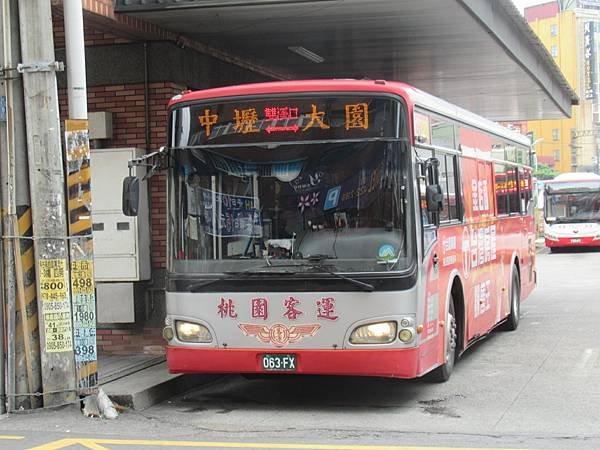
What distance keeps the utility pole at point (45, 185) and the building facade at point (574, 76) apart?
306ft

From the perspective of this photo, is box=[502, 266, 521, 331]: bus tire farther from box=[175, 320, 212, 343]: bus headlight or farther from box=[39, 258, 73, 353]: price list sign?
box=[39, 258, 73, 353]: price list sign

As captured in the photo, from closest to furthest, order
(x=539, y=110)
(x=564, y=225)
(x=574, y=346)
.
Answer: (x=574, y=346)
(x=539, y=110)
(x=564, y=225)

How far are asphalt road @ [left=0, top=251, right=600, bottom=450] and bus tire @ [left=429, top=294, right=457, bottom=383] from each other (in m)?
0.10

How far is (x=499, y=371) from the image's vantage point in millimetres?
9859

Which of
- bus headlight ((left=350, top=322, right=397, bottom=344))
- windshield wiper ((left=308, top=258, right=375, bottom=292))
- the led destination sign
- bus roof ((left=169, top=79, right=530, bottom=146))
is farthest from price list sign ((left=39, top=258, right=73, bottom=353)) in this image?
bus headlight ((left=350, top=322, right=397, bottom=344))

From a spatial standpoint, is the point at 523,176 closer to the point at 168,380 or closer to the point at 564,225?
the point at 168,380

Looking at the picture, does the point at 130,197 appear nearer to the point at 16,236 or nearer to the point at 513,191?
the point at 16,236

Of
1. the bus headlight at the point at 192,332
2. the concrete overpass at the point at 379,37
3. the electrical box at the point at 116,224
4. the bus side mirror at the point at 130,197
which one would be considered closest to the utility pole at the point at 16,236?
the bus side mirror at the point at 130,197

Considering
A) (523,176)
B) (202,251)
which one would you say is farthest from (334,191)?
(523,176)

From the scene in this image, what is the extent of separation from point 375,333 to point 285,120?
2009 mm

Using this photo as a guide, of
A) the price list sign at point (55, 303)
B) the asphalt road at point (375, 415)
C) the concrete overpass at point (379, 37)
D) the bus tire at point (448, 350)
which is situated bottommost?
the asphalt road at point (375, 415)

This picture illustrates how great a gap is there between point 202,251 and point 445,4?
13.5 ft

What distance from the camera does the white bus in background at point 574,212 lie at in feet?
109

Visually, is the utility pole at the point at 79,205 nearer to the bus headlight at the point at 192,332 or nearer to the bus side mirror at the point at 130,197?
the bus side mirror at the point at 130,197
